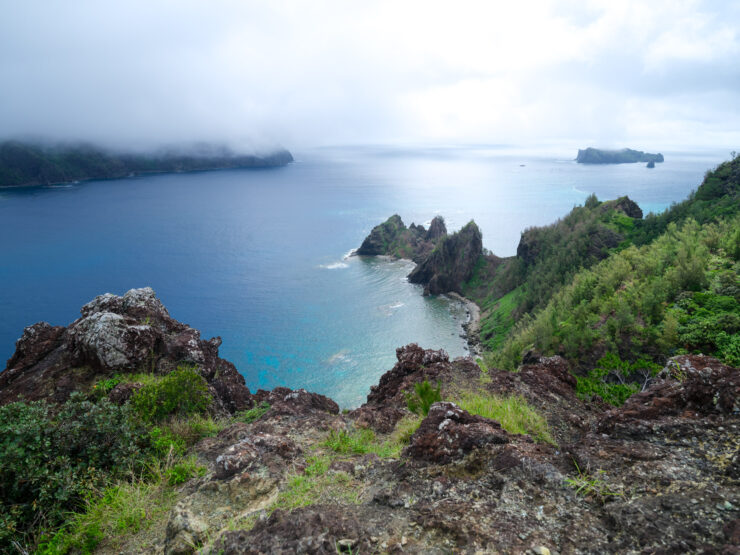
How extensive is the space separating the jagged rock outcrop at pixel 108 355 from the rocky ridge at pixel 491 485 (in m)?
5.64

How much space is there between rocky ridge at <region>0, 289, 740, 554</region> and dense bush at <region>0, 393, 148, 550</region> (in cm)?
162

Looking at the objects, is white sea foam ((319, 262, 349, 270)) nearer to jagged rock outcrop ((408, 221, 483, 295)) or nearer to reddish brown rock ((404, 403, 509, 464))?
jagged rock outcrop ((408, 221, 483, 295))

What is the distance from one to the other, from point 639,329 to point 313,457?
25979 mm

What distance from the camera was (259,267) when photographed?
90250 millimetres

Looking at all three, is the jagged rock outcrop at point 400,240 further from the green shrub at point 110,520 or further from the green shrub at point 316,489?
the green shrub at point 110,520

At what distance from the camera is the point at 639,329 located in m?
24.8

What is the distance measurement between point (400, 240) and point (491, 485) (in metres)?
105

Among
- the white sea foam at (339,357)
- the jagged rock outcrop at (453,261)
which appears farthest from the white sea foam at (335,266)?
the white sea foam at (339,357)

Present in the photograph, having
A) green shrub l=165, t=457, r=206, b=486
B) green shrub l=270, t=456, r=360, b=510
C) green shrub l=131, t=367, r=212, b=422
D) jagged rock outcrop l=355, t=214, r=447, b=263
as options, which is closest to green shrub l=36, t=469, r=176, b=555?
green shrub l=165, t=457, r=206, b=486

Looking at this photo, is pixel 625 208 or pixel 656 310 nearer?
pixel 656 310

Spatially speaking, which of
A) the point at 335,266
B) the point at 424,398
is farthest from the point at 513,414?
the point at 335,266

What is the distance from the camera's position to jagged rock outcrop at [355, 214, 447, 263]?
105 metres

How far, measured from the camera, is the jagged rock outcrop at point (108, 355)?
1239 centimetres

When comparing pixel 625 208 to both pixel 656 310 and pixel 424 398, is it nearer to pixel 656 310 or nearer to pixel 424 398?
pixel 656 310
